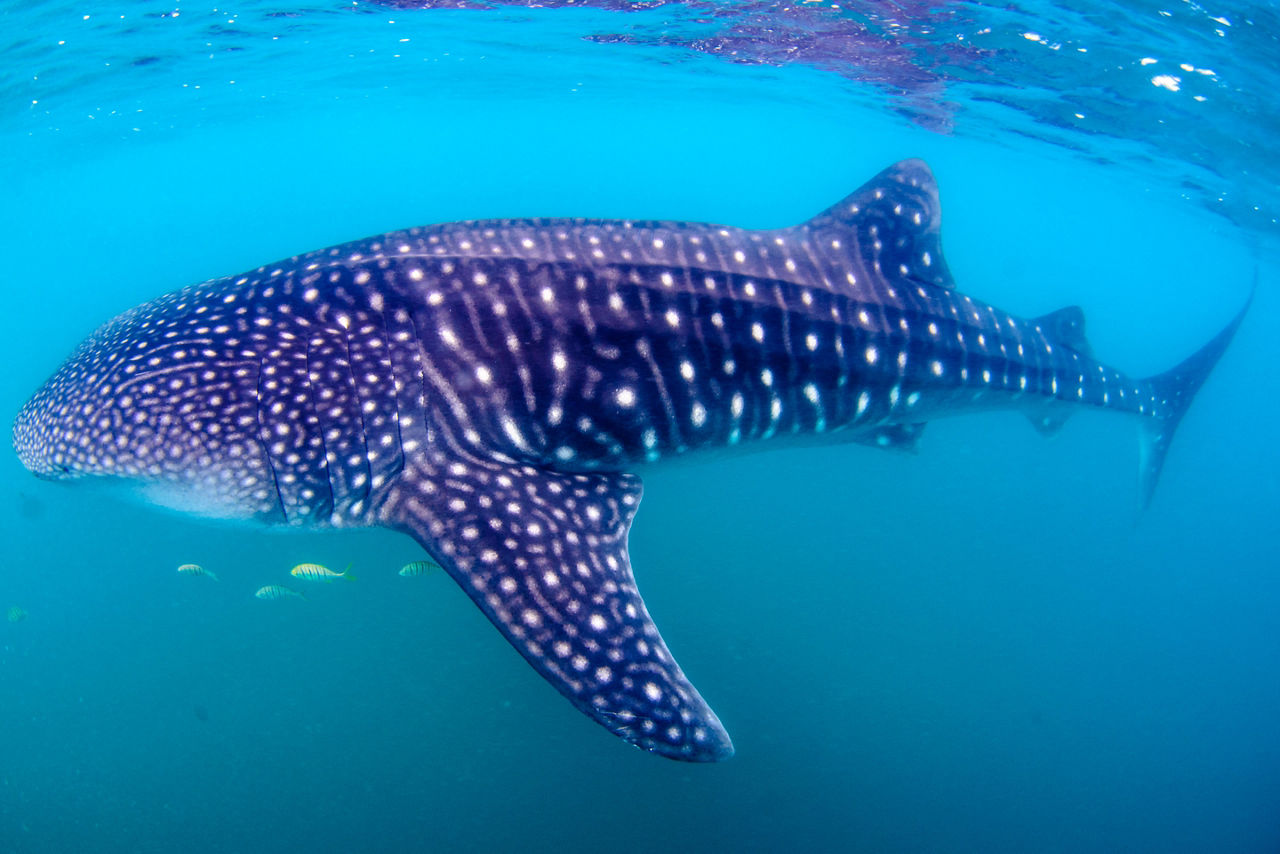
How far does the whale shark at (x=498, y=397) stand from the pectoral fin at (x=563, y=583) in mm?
11

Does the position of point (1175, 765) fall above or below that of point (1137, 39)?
below

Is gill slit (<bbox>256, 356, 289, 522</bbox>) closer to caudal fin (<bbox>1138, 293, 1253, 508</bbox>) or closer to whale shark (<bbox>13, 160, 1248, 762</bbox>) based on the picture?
whale shark (<bbox>13, 160, 1248, 762</bbox>)

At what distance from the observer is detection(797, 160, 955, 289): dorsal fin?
17.2 ft

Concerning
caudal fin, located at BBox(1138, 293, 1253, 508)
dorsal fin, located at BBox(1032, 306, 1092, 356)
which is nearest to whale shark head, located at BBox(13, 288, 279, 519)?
dorsal fin, located at BBox(1032, 306, 1092, 356)

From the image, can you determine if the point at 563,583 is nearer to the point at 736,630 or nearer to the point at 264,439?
the point at 264,439

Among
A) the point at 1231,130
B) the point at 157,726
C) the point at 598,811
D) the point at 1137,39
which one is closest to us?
the point at 598,811

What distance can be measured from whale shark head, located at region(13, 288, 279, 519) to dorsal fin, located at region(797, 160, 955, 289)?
13.7ft

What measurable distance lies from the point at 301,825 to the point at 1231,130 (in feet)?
77.2

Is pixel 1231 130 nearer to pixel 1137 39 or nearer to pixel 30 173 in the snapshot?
pixel 1137 39

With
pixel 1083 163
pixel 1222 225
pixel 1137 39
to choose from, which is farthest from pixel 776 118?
pixel 1137 39

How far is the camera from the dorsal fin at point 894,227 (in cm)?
525

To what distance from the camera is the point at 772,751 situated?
34.5 ft

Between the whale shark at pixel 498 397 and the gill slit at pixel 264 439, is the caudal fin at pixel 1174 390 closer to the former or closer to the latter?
the whale shark at pixel 498 397

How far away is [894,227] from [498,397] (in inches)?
140
